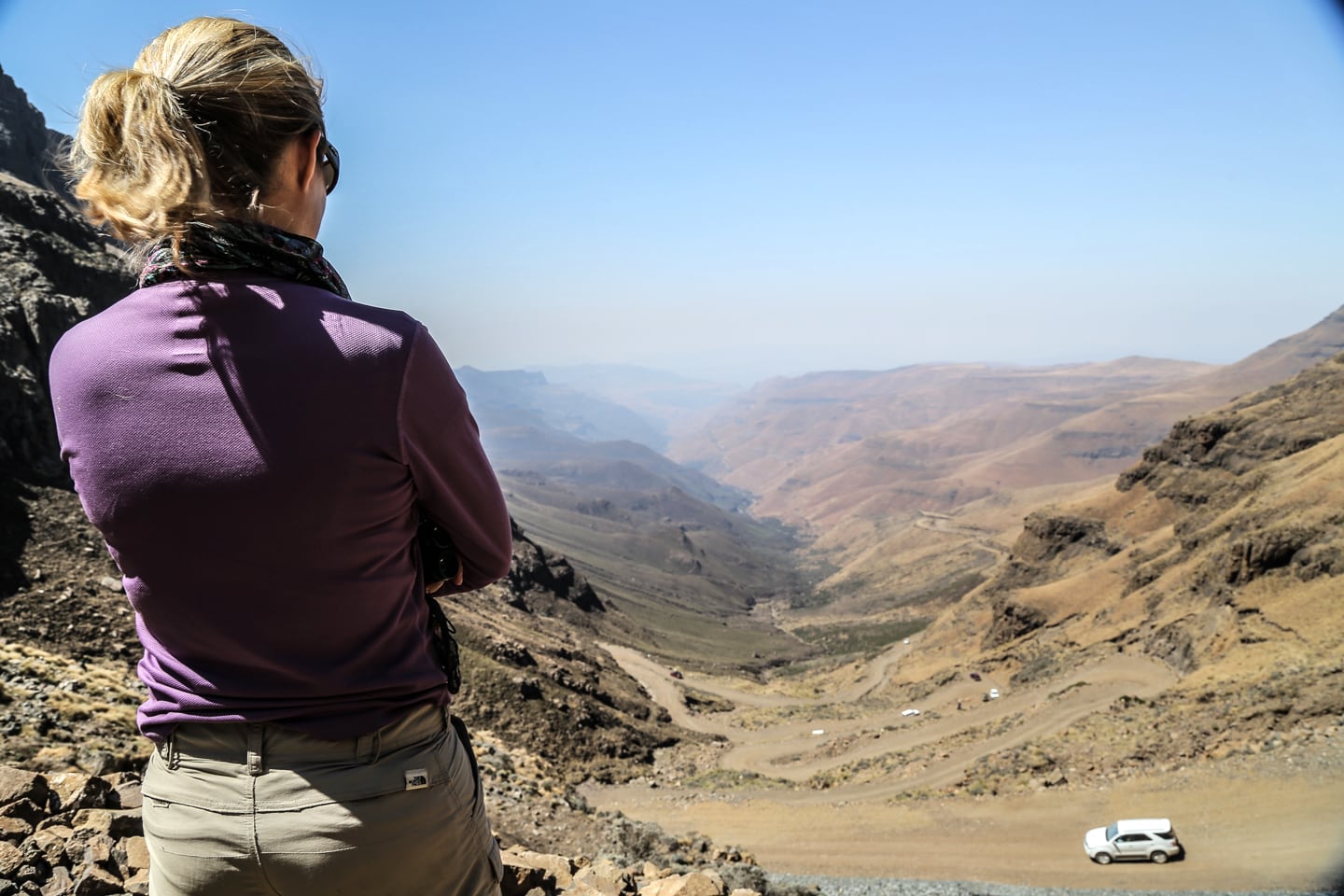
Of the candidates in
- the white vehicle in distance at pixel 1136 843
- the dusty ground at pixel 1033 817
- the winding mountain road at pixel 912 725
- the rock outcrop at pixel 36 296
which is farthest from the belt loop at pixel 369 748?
the winding mountain road at pixel 912 725

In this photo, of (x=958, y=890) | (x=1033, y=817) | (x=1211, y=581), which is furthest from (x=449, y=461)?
(x=1211, y=581)

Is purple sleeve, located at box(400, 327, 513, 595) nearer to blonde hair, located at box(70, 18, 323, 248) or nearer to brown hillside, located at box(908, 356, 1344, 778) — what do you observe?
blonde hair, located at box(70, 18, 323, 248)

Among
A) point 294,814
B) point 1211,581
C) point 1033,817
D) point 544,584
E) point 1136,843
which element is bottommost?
point 544,584

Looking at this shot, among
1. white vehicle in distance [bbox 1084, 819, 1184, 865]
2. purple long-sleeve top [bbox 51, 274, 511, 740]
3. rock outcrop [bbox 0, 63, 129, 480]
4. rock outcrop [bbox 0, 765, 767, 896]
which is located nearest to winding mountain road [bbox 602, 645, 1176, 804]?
white vehicle in distance [bbox 1084, 819, 1184, 865]

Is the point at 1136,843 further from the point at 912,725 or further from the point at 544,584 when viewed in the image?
the point at 544,584

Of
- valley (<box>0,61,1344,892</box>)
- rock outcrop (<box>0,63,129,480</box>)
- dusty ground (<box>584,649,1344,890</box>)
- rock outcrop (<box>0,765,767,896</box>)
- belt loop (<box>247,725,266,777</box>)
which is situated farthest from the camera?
rock outcrop (<box>0,63,129,480</box>)

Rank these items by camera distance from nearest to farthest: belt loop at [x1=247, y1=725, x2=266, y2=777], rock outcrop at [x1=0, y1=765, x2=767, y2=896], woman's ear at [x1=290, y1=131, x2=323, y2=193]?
belt loop at [x1=247, y1=725, x2=266, y2=777] → woman's ear at [x1=290, y1=131, x2=323, y2=193] → rock outcrop at [x1=0, y1=765, x2=767, y2=896]

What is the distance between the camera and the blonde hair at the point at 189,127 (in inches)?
61.9

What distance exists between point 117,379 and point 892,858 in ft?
55.0

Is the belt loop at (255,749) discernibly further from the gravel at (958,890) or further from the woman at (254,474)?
the gravel at (958,890)

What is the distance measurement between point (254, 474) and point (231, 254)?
459 millimetres

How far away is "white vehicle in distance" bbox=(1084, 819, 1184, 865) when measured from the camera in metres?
13.3

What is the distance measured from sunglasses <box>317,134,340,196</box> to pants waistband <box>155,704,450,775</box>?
48.6 inches

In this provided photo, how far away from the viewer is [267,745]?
5.41 ft
